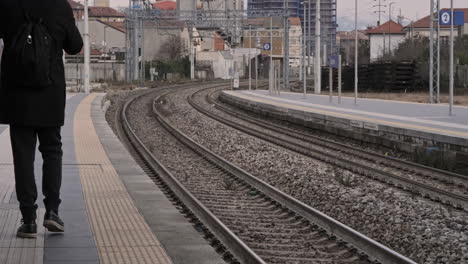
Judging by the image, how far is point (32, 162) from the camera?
661 cm

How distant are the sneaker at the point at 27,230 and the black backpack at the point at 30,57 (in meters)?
1.19

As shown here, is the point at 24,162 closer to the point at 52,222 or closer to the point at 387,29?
the point at 52,222

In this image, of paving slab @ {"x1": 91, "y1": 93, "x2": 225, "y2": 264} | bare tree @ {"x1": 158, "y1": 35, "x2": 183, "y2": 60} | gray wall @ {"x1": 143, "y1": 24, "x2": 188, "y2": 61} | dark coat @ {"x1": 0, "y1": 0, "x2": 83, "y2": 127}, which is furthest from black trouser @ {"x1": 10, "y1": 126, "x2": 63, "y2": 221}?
gray wall @ {"x1": 143, "y1": 24, "x2": 188, "y2": 61}

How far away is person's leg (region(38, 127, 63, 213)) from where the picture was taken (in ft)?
21.6

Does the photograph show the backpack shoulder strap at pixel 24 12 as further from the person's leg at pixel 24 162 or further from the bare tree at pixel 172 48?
the bare tree at pixel 172 48

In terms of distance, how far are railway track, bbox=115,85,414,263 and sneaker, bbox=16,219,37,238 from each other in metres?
1.79

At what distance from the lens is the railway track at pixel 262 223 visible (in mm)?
→ 7672

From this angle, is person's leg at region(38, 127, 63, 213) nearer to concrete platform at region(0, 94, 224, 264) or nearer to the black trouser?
the black trouser

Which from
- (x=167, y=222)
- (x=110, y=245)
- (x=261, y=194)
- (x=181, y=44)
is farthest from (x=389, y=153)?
(x=181, y=44)

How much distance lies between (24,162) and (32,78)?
2.36 feet

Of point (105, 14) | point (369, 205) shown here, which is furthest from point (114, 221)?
point (105, 14)

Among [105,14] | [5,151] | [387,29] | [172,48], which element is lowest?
[5,151]

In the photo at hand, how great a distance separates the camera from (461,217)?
992 cm

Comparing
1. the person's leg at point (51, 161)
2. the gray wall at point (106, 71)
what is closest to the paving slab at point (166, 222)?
the person's leg at point (51, 161)
